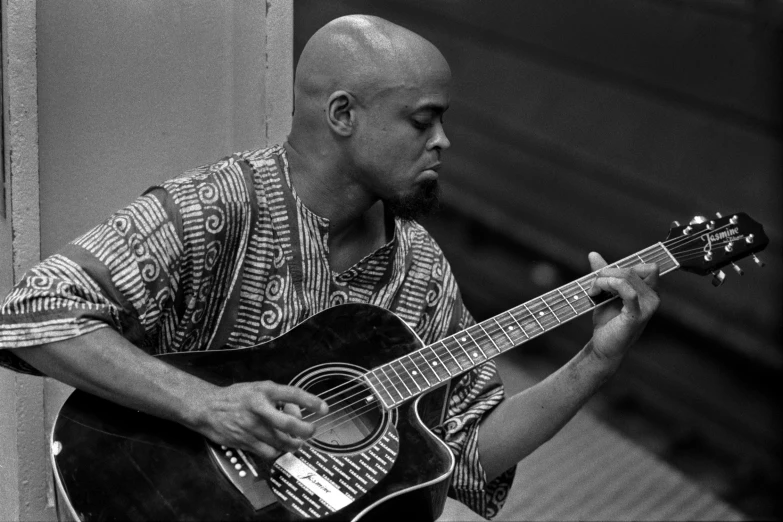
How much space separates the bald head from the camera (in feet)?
7.93

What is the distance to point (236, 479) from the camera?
222cm

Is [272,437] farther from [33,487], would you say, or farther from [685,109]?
[685,109]

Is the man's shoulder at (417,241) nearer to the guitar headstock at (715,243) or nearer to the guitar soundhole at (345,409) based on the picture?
the guitar soundhole at (345,409)

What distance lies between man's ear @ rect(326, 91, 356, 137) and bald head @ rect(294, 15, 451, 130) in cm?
2

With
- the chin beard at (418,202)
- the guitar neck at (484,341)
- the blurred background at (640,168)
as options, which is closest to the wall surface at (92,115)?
the blurred background at (640,168)

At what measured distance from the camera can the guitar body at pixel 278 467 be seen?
216cm

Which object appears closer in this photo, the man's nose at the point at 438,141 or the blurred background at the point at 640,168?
the man's nose at the point at 438,141

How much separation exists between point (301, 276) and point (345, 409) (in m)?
0.32

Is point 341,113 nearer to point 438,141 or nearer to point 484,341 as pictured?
point 438,141

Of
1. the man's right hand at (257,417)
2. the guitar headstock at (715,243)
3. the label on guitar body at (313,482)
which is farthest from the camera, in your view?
the guitar headstock at (715,243)

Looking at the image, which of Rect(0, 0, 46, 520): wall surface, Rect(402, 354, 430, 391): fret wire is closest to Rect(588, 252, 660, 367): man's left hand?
Rect(402, 354, 430, 391): fret wire

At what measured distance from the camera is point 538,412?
2578 mm

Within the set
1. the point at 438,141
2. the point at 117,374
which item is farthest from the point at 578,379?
the point at 117,374

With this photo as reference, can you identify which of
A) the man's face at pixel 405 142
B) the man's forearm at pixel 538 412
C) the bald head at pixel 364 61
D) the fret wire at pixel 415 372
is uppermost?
the bald head at pixel 364 61
